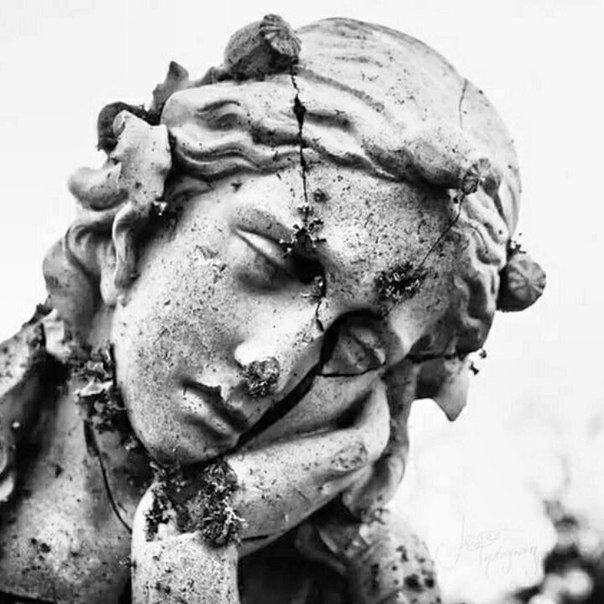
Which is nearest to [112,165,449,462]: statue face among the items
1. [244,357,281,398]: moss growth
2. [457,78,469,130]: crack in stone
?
[244,357,281,398]: moss growth

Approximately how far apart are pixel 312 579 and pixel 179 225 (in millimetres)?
1005

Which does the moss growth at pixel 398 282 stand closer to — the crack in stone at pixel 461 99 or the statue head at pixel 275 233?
the statue head at pixel 275 233

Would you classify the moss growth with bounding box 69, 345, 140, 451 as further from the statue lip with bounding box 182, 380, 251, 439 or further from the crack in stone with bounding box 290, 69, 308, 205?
the crack in stone with bounding box 290, 69, 308, 205

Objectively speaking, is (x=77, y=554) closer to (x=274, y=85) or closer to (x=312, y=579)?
(x=312, y=579)

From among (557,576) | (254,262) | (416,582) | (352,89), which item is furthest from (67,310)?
(557,576)

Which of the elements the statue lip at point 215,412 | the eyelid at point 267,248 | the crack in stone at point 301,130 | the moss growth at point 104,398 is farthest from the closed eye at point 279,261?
the moss growth at point 104,398

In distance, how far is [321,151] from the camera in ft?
9.25

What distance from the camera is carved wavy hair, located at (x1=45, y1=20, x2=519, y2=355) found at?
9.23 ft

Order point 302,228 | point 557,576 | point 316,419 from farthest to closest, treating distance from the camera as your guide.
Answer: point 557,576
point 316,419
point 302,228

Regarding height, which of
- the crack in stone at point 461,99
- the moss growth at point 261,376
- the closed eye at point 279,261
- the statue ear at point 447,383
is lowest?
the statue ear at point 447,383

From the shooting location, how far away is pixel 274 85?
291 cm

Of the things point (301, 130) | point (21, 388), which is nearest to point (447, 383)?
point (301, 130)

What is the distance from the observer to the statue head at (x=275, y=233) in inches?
110

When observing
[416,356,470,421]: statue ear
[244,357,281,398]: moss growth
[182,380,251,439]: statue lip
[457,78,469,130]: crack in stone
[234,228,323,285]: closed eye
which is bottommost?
[416,356,470,421]: statue ear
